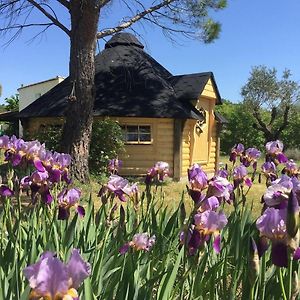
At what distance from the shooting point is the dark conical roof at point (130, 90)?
14.1 m

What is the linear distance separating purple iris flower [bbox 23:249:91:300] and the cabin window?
1314 cm

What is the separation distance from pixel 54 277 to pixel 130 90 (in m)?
14.0

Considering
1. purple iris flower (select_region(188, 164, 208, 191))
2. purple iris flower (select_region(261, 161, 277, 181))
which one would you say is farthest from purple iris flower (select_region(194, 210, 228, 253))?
purple iris flower (select_region(261, 161, 277, 181))

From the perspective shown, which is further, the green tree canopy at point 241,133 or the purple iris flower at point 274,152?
the green tree canopy at point 241,133

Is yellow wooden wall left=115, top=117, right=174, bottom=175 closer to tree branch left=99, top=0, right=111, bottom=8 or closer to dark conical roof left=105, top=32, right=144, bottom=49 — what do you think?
dark conical roof left=105, top=32, right=144, bottom=49

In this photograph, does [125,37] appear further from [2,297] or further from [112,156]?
[2,297]

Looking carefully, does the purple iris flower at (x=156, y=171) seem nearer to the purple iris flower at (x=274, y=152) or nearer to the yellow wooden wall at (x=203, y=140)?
the purple iris flower at (x=274, y=152)

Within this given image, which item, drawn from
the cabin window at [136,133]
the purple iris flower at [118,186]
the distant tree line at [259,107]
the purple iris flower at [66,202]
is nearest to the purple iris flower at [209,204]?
the purple iris flower at [118,186]

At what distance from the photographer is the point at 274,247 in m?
1.56

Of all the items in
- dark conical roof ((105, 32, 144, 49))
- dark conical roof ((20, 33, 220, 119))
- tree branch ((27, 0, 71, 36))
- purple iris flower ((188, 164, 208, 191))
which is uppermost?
dark conical roof ((105, 32, 144, 49))

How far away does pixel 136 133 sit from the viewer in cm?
1438

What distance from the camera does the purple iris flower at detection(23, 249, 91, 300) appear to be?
1104mm

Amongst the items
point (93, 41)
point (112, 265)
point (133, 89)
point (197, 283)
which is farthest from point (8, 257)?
point (133, 89)

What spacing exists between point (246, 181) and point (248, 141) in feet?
102
